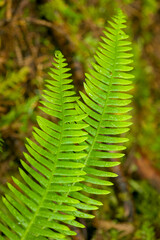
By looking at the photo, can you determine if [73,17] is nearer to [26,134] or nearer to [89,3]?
[89,3]

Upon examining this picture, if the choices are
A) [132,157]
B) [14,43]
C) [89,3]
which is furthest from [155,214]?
[89,3]

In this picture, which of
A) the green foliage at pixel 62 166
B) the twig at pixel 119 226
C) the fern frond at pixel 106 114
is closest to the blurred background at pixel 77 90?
the twig at pixel 119 226

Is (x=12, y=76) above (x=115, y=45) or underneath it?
underneath

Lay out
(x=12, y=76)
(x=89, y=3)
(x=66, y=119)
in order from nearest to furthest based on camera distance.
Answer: (x=66, y=119) → (x=12, y=76) → (x=89, y=3)

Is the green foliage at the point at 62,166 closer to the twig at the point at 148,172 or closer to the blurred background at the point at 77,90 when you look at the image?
the blurred background at the point at 77,90

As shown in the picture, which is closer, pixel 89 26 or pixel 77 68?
pixel 77 68

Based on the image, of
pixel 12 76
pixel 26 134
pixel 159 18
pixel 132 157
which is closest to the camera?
pixel 26 134

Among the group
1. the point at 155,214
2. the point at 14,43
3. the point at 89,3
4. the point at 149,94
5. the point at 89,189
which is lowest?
the point at 155,214

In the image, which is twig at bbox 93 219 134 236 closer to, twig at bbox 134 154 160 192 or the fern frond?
twig at bbox 134 154 160 192
